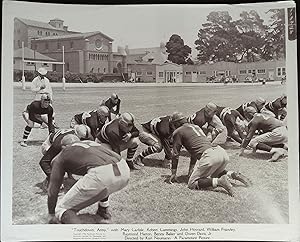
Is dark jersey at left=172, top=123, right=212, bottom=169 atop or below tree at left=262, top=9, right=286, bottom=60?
below

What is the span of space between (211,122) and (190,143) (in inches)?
2.0

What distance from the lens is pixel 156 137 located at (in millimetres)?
717

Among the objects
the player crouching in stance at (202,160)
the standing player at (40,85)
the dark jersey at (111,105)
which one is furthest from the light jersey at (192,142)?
the standing player at (40,85)

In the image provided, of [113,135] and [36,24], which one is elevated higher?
[36,24]

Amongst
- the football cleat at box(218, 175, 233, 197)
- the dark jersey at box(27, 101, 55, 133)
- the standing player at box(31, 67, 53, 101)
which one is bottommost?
the football cleat at box(218, 175, 233, 197)

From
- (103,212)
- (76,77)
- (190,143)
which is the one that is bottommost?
(103,212)

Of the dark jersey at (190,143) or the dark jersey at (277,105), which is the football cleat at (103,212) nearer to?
the dark jersey at (190,143)

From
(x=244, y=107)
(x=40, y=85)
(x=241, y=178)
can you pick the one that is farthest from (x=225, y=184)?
(x=40, y=85)

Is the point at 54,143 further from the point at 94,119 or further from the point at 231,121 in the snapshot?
the point at 231,121

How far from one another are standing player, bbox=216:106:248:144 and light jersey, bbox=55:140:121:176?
182mm

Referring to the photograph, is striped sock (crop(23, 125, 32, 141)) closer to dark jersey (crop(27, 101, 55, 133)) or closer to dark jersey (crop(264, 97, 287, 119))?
dark jersey (crop(27, 101, 55, 133))

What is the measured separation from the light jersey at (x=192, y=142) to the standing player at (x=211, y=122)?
0.05 feet

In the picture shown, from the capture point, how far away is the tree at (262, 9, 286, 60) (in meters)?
0.73

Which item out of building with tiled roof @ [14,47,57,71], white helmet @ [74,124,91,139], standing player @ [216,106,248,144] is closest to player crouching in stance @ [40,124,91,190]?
white helmet @ [74,124,91,139]
